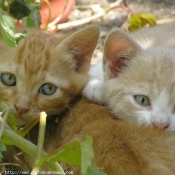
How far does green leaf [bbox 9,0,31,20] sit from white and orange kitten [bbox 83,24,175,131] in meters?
0.47

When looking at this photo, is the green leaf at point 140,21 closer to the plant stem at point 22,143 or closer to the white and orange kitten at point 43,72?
the white and orange kitten at point 43,72

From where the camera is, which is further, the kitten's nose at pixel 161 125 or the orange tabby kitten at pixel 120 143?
the kitten's nose at pixel 161 125

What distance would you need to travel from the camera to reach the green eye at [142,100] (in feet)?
7.47

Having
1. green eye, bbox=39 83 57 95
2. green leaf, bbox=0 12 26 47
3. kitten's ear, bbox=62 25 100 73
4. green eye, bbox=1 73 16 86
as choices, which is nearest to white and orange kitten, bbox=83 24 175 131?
kitten's ear, bbox=62 25 100 73

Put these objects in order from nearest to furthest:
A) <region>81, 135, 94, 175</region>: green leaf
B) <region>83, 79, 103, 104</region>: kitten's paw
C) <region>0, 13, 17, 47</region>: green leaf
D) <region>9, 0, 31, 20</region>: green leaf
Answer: <region>81, 135, 94, 175</region>: green leaf
<region>0, 13, 17, 47</region>: green leaf
<region>9, 0, 31, 20</region>: green leaf
<region>83, 79, 103, 104</region>: kitten's paw

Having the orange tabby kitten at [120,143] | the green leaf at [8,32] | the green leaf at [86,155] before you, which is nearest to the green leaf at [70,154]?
the green leaf at [86,155]

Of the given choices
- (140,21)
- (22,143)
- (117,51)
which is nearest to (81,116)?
(117,51)

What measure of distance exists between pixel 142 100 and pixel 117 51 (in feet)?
1.08

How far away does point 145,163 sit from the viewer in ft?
5.72

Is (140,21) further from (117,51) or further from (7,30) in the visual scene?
(7,30)

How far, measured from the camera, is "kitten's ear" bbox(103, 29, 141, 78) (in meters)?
2.33

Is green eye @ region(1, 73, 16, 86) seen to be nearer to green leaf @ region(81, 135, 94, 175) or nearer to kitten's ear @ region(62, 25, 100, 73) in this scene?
kitten's ear @ region(62, 25, 100, 73)

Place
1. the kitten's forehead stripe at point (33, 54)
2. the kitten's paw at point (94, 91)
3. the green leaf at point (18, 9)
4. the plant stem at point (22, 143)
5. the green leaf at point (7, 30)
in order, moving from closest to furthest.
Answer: the plant stem at point (22, 143)
the green leaf at point (7, 30)
the kitten's forehead stripe at point (33, 54)
the green leaf at point (18, 9)
the kitten's paw at point (94, 91)

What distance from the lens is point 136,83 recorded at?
2299mm
